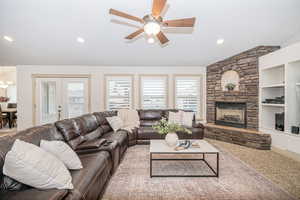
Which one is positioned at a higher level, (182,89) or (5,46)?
(5,46)

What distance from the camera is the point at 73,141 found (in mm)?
2586

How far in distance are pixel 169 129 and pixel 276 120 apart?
9.90 feet

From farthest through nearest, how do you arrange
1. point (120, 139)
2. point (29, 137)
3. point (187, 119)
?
point (187, 119) < point (120, 139) < point (29, 137)

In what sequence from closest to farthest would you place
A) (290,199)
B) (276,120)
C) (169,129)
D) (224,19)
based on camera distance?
1. (290,199)
2. (169,129)
3. (224,19)
4. (276,120)

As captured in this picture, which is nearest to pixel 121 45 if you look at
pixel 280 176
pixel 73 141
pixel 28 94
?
pixel 73 141

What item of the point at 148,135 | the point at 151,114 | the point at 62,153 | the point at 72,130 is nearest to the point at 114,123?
the point at 148,135

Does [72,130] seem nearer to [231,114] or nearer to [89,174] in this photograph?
[89,174]

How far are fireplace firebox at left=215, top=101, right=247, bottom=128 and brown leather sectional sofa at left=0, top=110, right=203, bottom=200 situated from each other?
4.10 feet

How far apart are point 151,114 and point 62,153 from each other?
11.0ft

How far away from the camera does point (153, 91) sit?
572 centimetres

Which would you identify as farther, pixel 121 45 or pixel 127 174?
pixel 121 45

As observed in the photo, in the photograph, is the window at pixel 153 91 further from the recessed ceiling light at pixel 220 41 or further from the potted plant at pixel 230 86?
the recessed ceiling light at pixel 220 41

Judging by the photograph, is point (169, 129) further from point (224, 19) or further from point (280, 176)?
point (224, 19)

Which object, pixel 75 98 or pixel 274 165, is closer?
pixel 274 165
